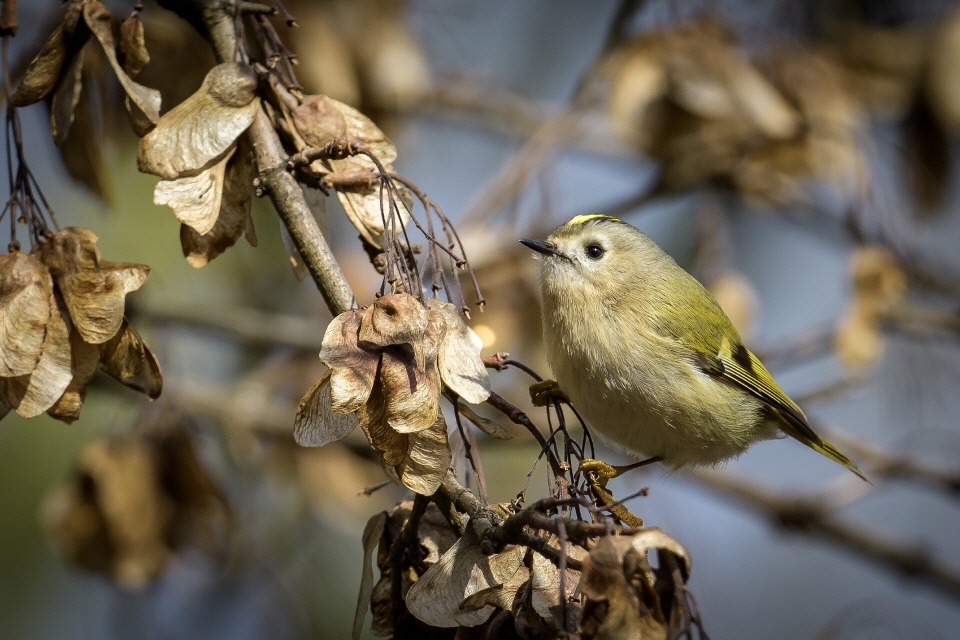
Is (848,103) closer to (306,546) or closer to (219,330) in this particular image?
(219,330)

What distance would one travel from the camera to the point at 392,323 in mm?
1276

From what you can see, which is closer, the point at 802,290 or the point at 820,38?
the point at 820,38

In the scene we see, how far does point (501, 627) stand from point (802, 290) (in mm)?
6281

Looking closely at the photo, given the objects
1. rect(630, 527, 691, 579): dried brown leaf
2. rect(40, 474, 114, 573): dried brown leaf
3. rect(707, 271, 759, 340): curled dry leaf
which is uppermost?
rect(630, 527, 691, 579): dried brown leaf

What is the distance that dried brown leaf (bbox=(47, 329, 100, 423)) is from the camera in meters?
1.43

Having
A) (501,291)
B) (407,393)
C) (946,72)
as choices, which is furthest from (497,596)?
(946,72)

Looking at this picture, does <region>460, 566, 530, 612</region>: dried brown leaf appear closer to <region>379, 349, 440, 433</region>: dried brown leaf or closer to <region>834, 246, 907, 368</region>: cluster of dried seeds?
<region>379, 349, 440, 433</region>: dried brown leaf

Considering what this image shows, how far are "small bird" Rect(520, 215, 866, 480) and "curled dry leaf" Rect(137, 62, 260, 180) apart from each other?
3.61 feet

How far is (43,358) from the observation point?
1.39m

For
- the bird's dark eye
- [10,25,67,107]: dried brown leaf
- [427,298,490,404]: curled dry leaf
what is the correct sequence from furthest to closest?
the bird's dark eye → [10,25,67,107]: dried brown leaf → [427,298,490,404]: curled dry leaf

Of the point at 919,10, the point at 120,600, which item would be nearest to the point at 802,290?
the point at 919,10

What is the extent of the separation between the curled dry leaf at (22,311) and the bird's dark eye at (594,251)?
5.05 ft

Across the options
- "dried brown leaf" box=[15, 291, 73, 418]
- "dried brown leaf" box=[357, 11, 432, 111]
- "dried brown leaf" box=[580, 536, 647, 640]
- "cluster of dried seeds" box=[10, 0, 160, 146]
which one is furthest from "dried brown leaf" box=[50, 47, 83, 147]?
"dried brown leaf" box=[357, 11, 432, 111]

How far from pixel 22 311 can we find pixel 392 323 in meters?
0.58
